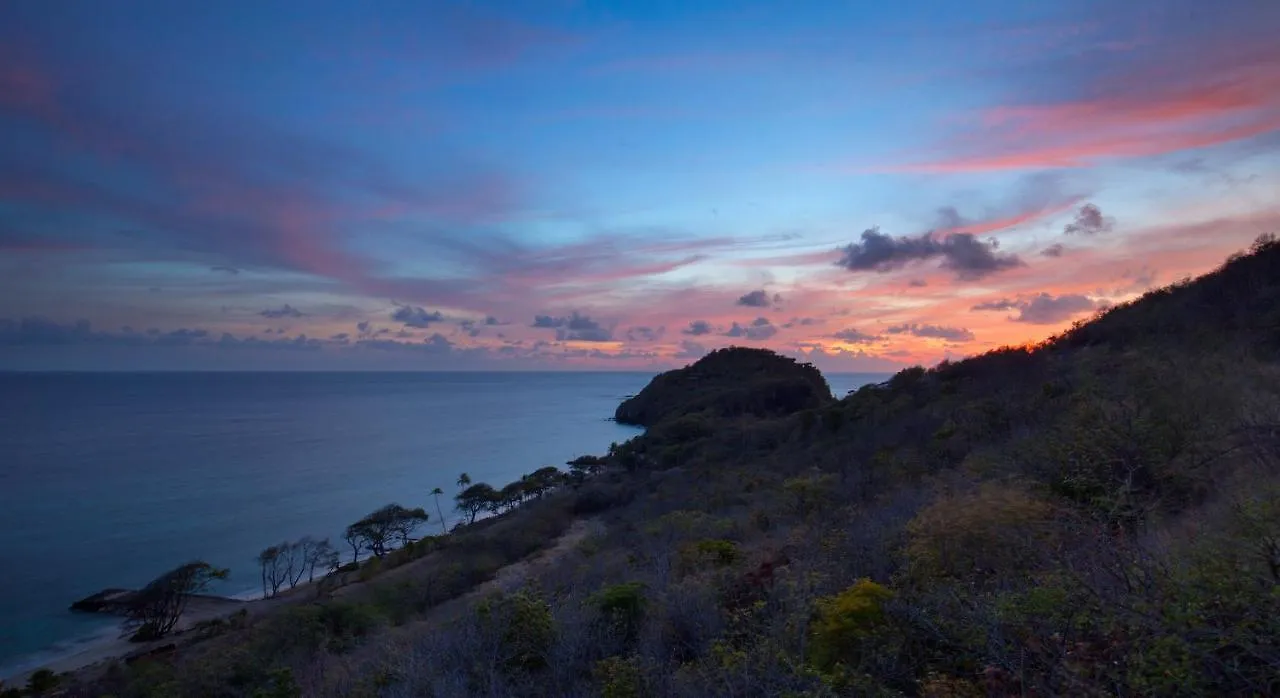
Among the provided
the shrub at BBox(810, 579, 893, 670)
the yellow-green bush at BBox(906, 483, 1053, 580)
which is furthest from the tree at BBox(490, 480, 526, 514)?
the shrub at BBox(810, 579, 893, 670)

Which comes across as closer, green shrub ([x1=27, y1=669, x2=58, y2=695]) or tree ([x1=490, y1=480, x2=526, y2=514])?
green shrub ([x1=27, y1=669, x2=58, y2=695])

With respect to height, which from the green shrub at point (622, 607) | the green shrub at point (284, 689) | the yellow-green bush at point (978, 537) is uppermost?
the yellow-green bush at point (978, 537)

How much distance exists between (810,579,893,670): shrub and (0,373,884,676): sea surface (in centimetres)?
3143

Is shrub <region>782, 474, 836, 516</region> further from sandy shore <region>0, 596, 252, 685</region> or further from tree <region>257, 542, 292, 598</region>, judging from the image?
tree <region>257, 542, 292, 598</region>

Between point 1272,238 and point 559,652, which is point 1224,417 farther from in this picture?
point 1272,238

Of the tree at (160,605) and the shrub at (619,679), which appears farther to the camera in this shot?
the tree at (160,605)

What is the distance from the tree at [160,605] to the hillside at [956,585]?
7.59m

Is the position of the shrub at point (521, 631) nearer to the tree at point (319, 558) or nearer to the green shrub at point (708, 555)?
the green shrub at point (708, 555)

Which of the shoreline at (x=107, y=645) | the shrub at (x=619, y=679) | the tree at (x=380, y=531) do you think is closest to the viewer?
the shrub at (x=619, y=679)

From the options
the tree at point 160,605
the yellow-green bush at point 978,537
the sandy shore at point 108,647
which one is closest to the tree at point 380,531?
the sandy shore at point 108,647

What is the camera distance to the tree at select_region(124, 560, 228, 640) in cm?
2627

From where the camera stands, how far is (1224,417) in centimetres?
896

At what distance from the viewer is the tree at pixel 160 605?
2627 cm

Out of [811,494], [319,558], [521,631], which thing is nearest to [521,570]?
[811,494]
